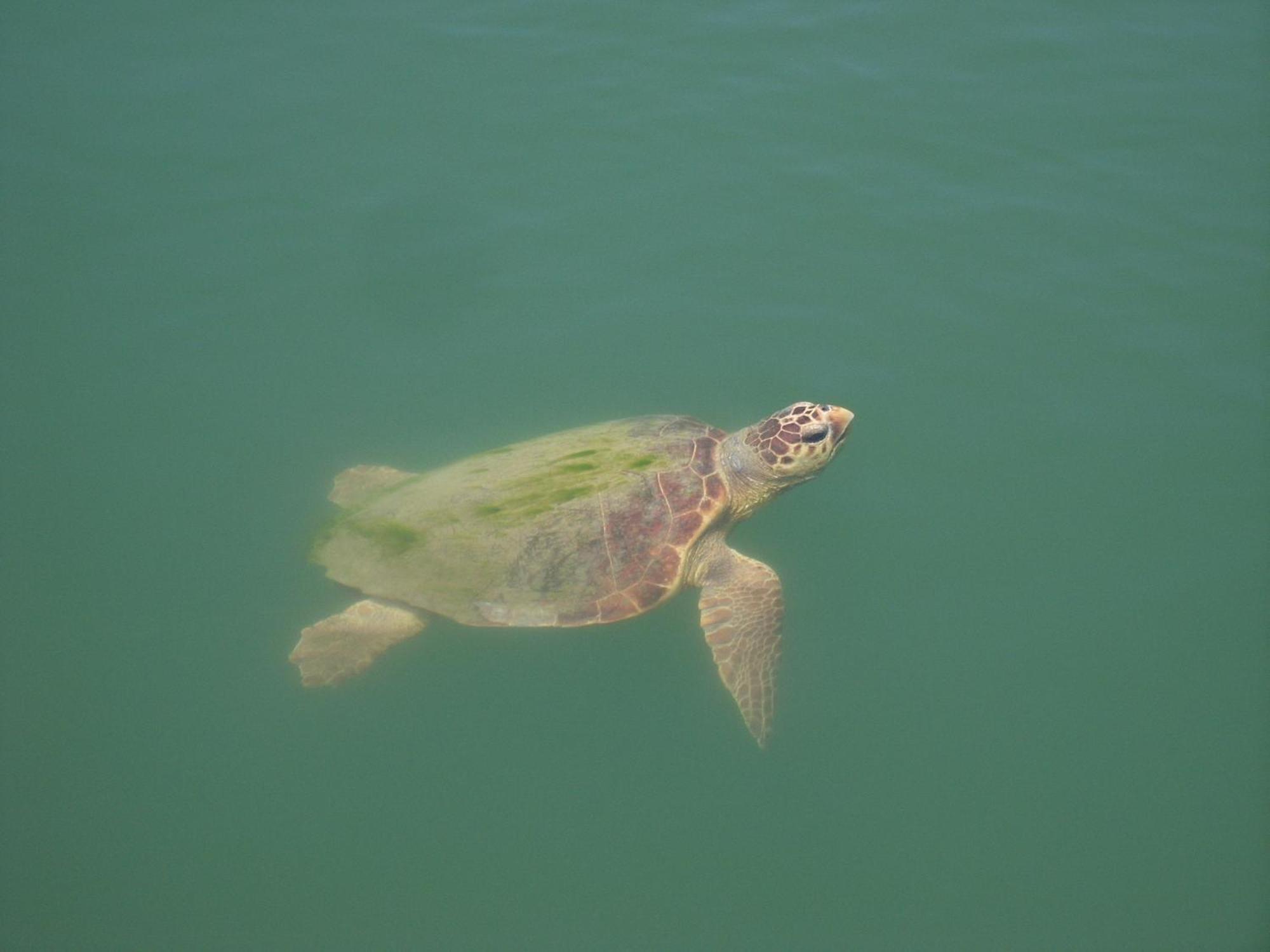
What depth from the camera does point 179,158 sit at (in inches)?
376

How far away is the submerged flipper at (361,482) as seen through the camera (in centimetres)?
653

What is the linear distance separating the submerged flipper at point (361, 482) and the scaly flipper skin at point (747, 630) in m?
2.45

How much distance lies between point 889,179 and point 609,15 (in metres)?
4.28

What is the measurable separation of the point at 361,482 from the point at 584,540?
7.65 feet

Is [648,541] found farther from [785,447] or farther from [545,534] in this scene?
[785,447]

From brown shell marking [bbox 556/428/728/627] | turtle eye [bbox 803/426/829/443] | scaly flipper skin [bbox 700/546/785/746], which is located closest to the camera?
brown shell marking [bbox 556/428/728/627]

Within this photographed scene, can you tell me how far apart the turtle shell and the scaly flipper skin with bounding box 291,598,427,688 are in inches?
15.1

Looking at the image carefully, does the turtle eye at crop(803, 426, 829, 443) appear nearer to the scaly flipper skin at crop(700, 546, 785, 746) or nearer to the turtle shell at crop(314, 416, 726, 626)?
the turtle shell at crop(314, 416, 726, 626)

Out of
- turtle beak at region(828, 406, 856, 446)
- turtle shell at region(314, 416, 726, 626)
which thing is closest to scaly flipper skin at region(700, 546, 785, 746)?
turtle shell at region(314, 416, 726, 626)

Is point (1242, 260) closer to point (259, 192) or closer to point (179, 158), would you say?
point (259, 192)

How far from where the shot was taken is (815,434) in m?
5.73

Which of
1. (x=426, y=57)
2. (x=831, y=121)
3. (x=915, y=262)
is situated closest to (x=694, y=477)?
(x=915, y=262)

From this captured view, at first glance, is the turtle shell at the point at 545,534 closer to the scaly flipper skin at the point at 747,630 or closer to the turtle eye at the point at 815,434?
the scaly flipper skin at the point at 747,630

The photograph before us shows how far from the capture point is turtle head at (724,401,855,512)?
18.8 ft
